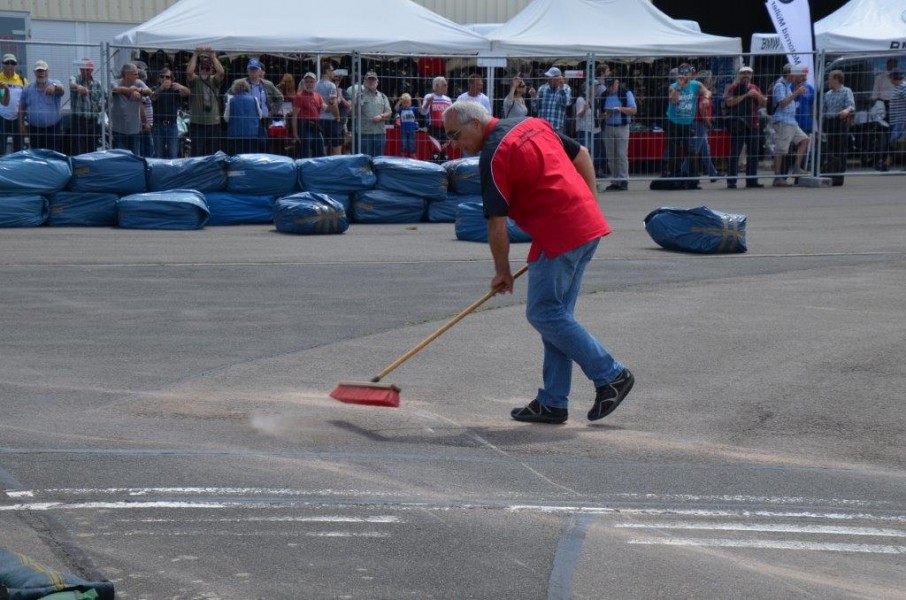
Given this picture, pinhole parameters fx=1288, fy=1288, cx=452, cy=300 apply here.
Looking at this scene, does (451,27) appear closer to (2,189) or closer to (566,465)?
(2,189)

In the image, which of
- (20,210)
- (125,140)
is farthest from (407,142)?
(20,210)

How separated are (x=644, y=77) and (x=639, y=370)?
13.4 meters

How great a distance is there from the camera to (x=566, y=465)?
246 inches

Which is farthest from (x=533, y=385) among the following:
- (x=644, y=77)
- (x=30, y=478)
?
(x=644, y=77)

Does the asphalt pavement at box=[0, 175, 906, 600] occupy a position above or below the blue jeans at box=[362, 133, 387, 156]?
below

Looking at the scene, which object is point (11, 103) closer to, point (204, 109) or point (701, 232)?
point (204, 109)

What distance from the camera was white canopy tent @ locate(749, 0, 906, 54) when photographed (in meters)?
25.8

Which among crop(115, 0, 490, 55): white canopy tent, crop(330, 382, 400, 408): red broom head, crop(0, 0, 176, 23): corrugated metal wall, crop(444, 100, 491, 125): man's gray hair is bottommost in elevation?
crop(330, 382, 400, 408): red broom head

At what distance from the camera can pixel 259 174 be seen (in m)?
16.7

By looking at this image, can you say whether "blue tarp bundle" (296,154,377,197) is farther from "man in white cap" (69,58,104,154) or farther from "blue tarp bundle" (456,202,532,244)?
"man in white cap" (69,58,104,154)

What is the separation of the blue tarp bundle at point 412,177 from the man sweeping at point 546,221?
33.2 feet

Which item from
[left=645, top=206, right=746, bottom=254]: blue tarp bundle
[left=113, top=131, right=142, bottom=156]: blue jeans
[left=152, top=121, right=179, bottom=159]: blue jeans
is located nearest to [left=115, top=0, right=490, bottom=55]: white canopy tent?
[left=152, top=121, right=179, bottom=159]: blue jeans

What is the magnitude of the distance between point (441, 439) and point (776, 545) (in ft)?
6.76

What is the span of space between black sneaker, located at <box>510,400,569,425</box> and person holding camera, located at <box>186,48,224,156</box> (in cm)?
1240
